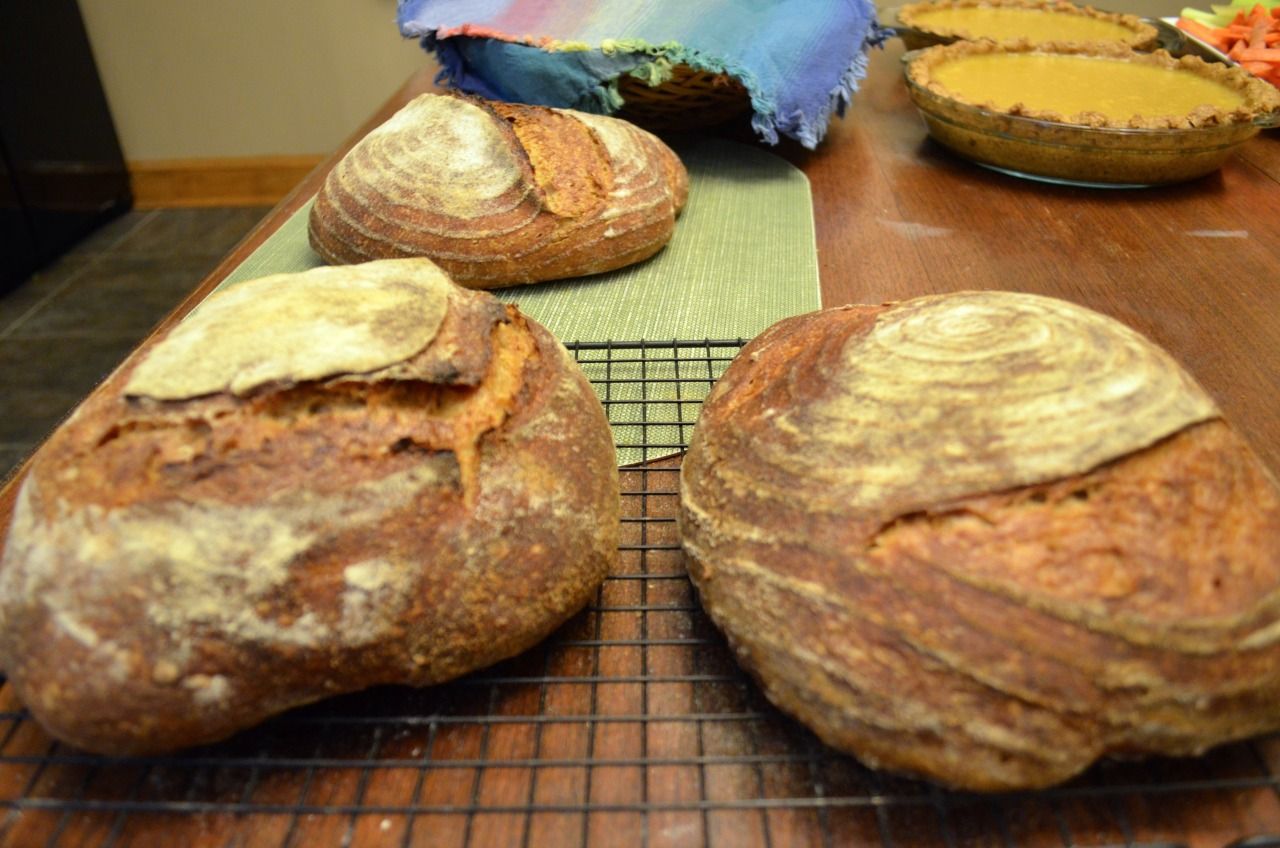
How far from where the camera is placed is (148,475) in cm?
70

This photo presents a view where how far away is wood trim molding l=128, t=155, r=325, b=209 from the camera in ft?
11.6

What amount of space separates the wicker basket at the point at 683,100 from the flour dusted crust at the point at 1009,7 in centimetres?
56

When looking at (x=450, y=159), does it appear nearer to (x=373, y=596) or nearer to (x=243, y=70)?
(x=373, y=596)

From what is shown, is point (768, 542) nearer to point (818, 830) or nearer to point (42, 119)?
point (818, 830)

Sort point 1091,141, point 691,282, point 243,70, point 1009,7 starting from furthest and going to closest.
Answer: point 243,70, point 1009,7, point 1091,141, point 691,282

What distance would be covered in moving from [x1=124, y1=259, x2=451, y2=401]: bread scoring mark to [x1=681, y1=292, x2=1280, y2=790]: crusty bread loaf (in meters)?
0.33

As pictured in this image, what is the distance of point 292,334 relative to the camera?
771mm

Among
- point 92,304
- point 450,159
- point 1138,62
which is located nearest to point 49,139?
point 92,304

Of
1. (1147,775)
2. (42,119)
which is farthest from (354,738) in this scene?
(42,119)

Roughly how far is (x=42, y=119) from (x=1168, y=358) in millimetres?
3407

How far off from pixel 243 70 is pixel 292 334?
10.3 ft

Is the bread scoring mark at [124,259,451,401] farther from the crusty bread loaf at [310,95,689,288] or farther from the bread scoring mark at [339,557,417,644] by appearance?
the crusty bread loaf at [310,95,689,288]

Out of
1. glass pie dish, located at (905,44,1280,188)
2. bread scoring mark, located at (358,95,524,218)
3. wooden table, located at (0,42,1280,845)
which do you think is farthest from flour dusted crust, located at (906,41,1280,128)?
wooden table, located at (0,42,1280,845)

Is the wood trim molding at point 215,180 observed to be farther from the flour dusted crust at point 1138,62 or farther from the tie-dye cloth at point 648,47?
the flour dusted crust at point 1138,62
